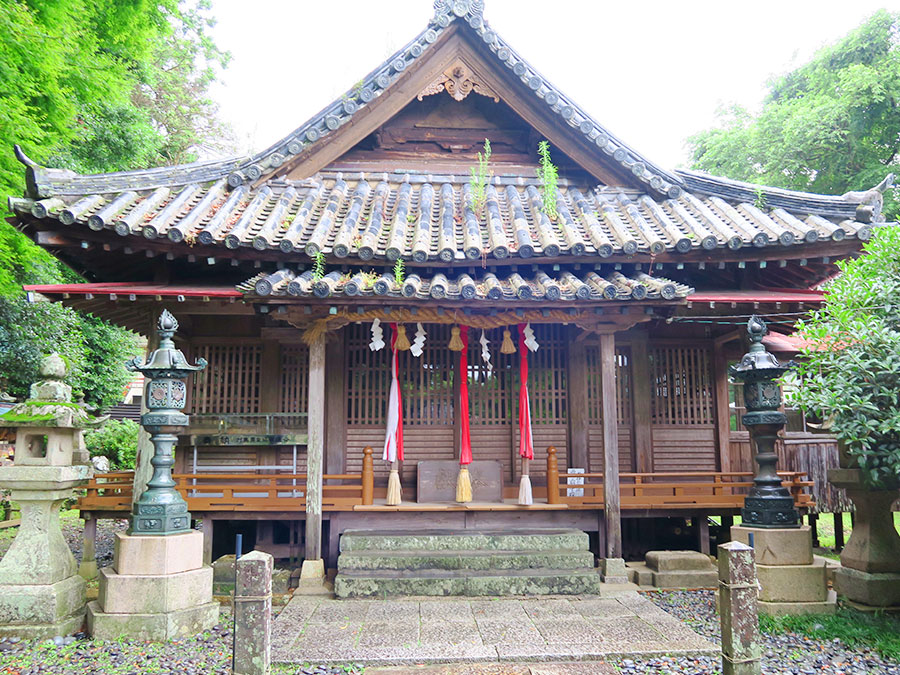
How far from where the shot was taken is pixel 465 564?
740 centimetres

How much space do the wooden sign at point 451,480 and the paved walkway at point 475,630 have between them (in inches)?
83.8

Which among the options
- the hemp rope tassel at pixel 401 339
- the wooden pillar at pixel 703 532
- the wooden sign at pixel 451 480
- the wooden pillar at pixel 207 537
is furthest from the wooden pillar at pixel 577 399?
the wooden pillar at pixel 207 537

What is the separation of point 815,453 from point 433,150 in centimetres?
975

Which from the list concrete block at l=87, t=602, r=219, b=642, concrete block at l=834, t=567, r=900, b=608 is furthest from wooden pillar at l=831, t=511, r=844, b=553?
concrete block at l=87, t=602, r=219, b=642

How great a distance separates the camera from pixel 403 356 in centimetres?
963

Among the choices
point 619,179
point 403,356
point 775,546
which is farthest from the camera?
point 619,179

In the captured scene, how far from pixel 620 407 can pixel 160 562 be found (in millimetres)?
7166

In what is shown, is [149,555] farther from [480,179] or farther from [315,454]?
[480,179]

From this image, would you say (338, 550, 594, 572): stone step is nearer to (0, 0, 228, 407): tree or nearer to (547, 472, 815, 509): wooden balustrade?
(547, 472, 815, 509): wooden balustrade

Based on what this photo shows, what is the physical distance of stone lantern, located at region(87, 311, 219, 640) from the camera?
584 cm

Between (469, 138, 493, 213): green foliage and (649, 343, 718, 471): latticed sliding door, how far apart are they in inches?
152

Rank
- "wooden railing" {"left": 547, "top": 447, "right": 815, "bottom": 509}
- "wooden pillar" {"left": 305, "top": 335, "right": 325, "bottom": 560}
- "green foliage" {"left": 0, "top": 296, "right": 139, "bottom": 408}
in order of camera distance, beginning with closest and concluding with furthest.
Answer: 1. "wooden pillar" {"left": 305, "top": 335, "right": 325, "bottom": 560}
2. "wooden railing" {"left": 547, "top": 447, "right": 815, "bottom": 509}
3. "green foliage" {"left": 0, "top": 296, "right": 139, "bottom": 408}

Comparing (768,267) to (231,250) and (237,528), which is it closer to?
(231,250)

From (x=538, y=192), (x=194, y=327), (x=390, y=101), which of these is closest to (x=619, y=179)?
(x=538, y=192)
